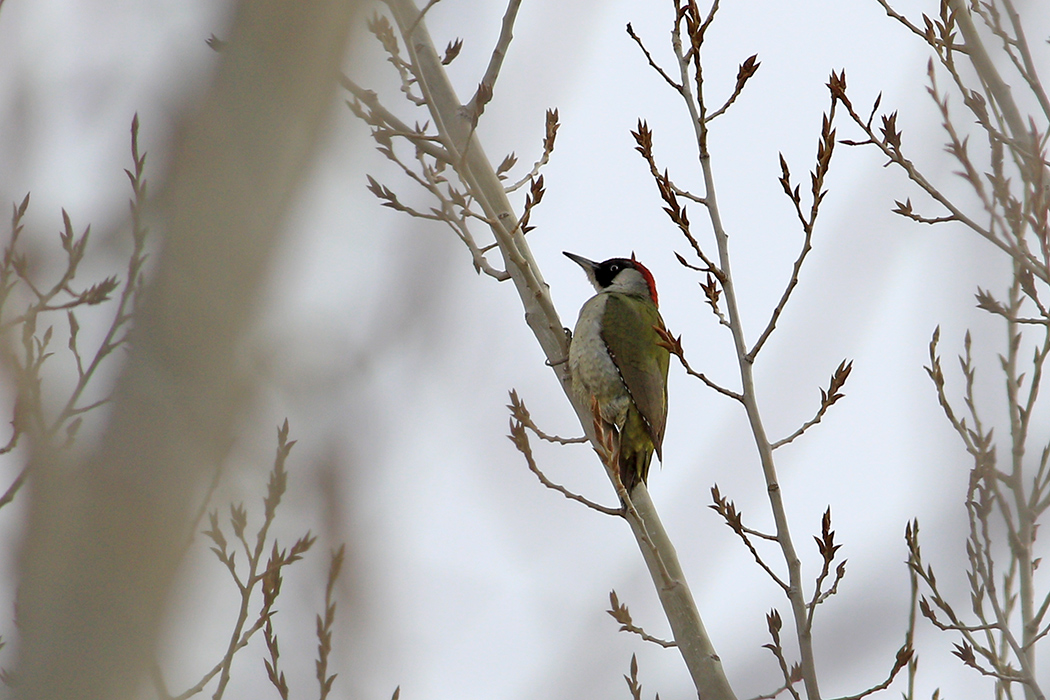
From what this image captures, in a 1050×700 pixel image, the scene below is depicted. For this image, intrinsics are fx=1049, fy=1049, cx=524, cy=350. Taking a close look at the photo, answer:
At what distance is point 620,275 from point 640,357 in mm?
1311

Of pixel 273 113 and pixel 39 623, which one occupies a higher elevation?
pixel 273 113

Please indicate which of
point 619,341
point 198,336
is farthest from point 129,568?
point 619,341

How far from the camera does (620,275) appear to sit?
24.6ft

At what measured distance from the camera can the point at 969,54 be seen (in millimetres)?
4520

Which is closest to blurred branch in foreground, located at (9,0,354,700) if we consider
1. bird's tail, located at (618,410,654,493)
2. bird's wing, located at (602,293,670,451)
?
bird's tail, located at (618,410,654,493)

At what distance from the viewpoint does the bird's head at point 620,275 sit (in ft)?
24.2

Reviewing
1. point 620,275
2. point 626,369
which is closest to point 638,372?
point 626,369

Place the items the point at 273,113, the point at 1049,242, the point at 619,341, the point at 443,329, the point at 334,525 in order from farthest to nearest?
the point at 619,341 < the point at 1049,242 < the point at 443,329 < the point at 334,525 < the point at 273,113

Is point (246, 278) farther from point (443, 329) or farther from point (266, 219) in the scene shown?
point (443, 329)

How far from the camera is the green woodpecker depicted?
6000mm

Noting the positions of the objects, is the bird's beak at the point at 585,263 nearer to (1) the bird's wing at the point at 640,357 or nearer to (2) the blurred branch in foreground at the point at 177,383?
(1) the bird's wing at the point at 640,357

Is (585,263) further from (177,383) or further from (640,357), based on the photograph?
(177,383)

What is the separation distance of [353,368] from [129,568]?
0.89m

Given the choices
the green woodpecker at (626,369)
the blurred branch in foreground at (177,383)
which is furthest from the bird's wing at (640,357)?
the blurred branch in foreground at (177,383)
